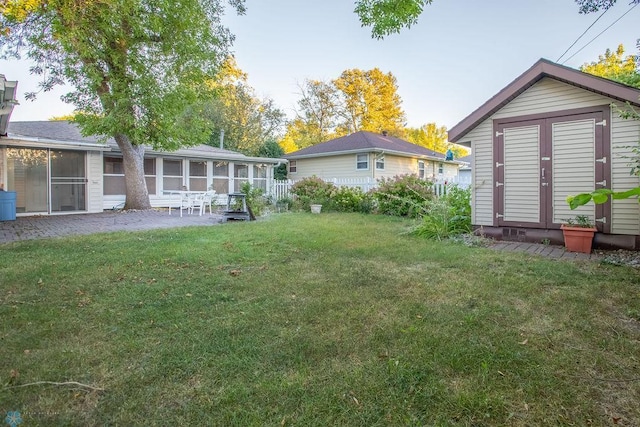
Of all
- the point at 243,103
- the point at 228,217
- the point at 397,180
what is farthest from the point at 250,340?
the point at 243,103

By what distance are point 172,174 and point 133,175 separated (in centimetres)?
285

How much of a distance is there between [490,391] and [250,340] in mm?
1555

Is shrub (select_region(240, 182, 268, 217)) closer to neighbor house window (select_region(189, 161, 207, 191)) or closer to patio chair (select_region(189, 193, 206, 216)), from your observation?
patio chair (select_region(189, 193, 206, 216))

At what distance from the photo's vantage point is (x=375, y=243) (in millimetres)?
6332

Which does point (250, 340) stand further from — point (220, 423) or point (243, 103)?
point (243, 103)

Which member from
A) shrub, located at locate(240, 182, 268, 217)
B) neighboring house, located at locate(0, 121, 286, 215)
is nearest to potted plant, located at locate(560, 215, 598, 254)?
shrub, located at locate(240, 182, 268, 217)

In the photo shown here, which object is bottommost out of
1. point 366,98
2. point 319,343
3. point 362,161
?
point 319,343

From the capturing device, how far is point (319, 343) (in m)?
2.49

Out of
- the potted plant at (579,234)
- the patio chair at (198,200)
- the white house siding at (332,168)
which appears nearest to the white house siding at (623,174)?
the potted plant at (579,234)

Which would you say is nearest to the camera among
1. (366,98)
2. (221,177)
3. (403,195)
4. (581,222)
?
(581,222)

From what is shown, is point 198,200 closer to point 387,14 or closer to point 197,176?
point 197,176

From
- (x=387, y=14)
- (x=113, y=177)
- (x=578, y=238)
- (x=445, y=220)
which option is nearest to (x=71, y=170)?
(x=113, y=177)

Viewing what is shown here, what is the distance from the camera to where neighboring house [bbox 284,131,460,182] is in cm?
1816

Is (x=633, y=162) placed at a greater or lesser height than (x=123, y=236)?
greater
